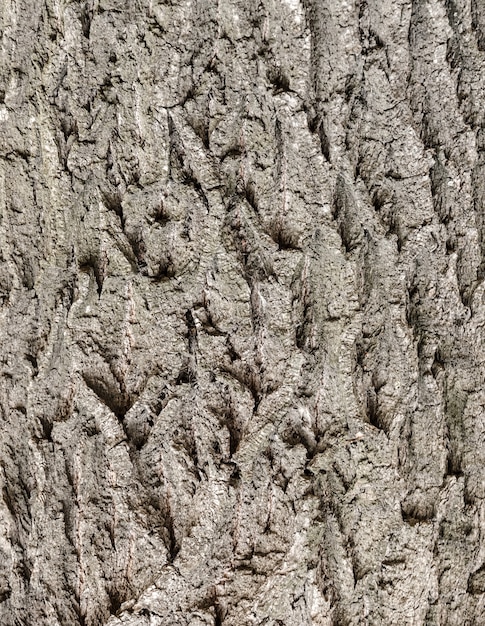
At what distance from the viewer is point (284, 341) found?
0.67m

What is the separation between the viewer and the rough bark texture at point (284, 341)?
67 centimetres

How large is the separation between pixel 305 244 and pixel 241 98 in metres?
0.18

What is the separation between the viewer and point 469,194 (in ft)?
2.21

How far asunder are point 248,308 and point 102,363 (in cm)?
17

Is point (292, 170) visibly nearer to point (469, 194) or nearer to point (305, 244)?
point (305, 244)

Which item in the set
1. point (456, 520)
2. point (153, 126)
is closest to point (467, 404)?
point (456, 520)

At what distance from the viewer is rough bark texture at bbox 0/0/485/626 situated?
2.18ft

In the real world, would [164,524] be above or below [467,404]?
below

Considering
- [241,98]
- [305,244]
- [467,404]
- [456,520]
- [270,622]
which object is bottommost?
[270,622]

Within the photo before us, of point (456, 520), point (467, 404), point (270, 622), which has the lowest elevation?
point (270, 622)

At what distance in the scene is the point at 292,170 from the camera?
0.67 meters

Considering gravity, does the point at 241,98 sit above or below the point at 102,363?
above

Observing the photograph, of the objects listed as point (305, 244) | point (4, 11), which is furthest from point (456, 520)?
point (4, 11)

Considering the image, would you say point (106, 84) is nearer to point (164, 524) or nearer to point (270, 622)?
point (164, 524)
